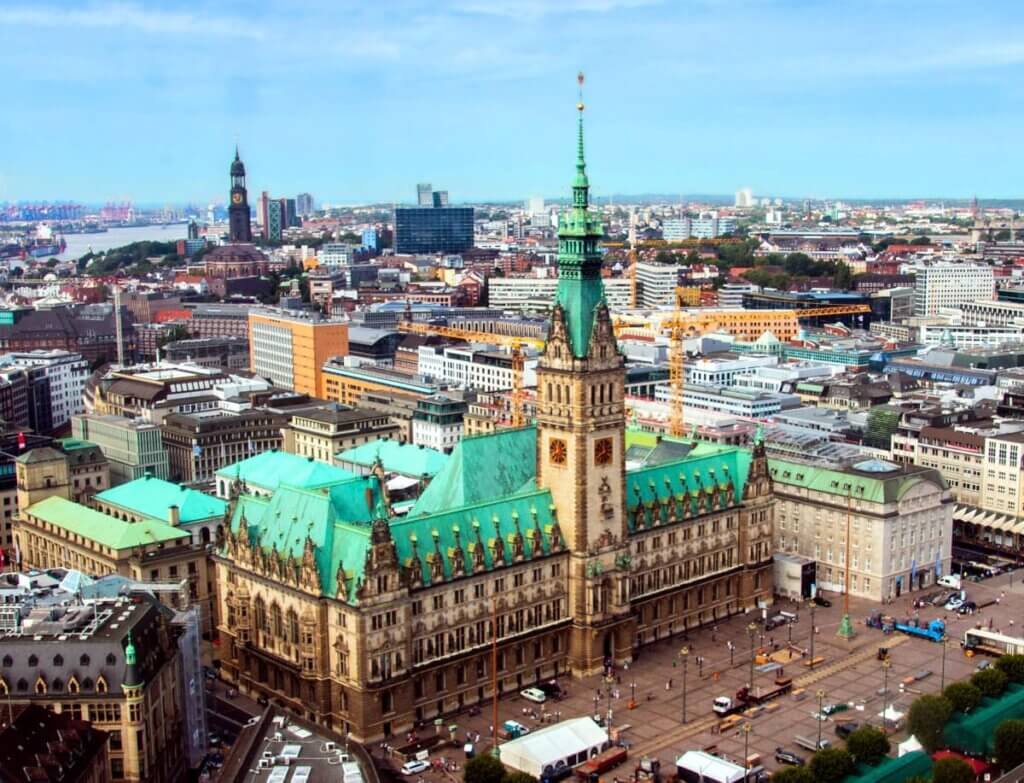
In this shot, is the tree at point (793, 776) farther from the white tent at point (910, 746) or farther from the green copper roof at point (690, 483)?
the green copper roof at point (690, 483)

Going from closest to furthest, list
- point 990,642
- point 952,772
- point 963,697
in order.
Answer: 1. point 952,772
2. point 963,697
3. point 990,642

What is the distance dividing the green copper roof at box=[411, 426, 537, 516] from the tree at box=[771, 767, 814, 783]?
1751 inches

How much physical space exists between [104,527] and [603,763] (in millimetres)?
69617

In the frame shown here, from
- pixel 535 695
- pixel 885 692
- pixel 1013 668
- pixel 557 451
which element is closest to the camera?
pixel 1013 668

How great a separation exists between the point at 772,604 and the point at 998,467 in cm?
5058

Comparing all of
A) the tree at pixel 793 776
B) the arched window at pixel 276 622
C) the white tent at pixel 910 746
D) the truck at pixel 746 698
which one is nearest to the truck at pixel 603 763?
the truck at pixel 746 698

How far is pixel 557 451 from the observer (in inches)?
5359

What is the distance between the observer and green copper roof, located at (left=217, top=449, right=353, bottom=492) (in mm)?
174000

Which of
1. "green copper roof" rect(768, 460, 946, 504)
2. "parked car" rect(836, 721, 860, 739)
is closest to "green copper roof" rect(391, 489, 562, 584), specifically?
"parked car" rect(836, 721, 860, 739)

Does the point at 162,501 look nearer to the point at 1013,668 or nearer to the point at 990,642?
the point at 990,642

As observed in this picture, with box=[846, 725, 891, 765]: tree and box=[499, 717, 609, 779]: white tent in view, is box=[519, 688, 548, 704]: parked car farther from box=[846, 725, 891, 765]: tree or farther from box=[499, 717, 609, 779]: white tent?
box=[846, 725, 891, 765]: tree

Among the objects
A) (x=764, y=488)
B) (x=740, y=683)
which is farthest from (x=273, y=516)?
(x=764, y=488)

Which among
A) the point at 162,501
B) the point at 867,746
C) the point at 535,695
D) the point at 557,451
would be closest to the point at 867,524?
the point at 557,451

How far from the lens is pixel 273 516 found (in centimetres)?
13150
